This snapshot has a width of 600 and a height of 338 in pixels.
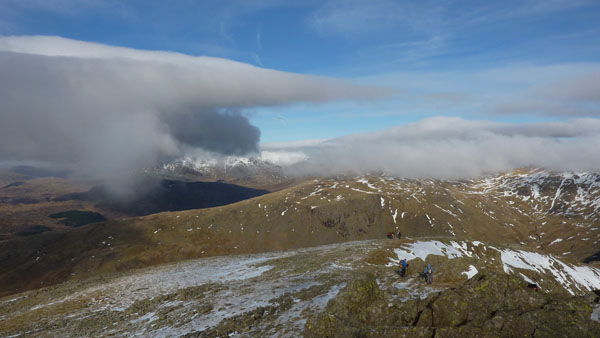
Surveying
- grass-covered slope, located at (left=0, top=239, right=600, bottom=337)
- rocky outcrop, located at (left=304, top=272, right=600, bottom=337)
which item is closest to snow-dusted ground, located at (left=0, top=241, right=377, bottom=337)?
grass-covered slope, located at (left=0, top=239, right=600, bottom=337)

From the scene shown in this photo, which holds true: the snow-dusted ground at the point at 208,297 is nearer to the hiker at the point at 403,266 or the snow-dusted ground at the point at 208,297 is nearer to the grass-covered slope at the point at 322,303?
the grass-covered slope at the point at 322,303

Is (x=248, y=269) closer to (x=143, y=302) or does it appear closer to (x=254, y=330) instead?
(x=143, y=302)

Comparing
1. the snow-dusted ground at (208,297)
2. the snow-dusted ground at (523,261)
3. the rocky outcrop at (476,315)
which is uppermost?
the rocky outcrop at (476,315)

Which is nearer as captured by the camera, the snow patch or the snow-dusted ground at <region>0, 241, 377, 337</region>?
the snow-dusted ground at <region>0, 241, 377, 337</region>

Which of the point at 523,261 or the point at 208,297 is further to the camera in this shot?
the point at 523,261

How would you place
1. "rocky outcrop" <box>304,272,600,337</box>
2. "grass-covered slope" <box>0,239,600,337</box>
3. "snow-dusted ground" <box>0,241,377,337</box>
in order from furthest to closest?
"snow-dusted ground" <box>0,241,377,337</box>
"grass-covered slope" <box>0,239,600,337</box>
"rocky outcrop" <box>304,272,600,337</box>

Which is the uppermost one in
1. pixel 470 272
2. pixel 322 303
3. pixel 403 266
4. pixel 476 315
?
pixel 476 315

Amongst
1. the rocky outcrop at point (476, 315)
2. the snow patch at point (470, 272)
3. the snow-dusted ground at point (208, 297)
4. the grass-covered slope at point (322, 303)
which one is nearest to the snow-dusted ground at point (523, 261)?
the snow patch at point (470, 272)

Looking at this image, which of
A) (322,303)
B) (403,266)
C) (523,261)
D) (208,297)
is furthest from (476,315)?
(523,261)

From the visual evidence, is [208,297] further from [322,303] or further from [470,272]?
[470,272]

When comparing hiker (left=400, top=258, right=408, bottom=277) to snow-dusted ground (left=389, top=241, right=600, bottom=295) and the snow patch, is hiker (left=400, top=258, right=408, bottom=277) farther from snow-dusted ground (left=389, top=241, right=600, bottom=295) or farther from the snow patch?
snow-dusted ground (left=389, top=241, right=600, bottom=295)

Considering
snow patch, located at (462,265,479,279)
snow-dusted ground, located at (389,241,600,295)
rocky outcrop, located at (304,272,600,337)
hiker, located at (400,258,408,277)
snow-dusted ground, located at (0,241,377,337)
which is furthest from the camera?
snow-dusted ground, located at (389,241,600,295)

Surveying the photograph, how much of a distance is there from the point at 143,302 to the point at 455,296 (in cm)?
3083

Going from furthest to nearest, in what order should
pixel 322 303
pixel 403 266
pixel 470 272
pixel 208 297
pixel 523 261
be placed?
pixel 523 261 → pixel 403 266 → pixel 208 297 → pixel 470 272 → pixel 322 303
